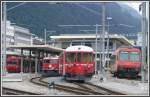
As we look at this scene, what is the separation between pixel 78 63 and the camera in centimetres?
3262

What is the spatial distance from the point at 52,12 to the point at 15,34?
1849 centimetres

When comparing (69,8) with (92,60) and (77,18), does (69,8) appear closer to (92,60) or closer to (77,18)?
(77,18)

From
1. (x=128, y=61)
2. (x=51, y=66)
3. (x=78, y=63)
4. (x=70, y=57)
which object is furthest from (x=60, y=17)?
(x=78, y=63)

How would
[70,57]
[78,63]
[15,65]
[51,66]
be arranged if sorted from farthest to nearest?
[15,65] < [51,66] < [70,57] < [78,63]

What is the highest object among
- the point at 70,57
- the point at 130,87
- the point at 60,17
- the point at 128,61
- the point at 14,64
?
the point at 60,17

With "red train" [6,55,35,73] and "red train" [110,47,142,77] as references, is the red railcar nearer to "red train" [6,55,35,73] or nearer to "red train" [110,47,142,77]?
"red train" [6,55,35,73]

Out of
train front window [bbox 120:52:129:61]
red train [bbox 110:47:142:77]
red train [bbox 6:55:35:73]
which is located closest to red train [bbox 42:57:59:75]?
red train [bbox 6:55:35:73]

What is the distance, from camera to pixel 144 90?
2091 centimetres

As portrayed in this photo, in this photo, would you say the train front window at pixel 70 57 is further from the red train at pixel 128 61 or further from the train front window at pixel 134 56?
the train front window at pixel 134 56

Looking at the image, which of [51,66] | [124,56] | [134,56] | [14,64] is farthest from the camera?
[14,64]

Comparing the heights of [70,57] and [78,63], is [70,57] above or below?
above

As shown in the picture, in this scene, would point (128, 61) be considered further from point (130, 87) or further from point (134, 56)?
point (130, 87)

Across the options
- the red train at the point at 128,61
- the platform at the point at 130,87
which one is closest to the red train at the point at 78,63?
the platform at the point at 130,87

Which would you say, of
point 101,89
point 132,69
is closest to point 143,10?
point 101,89
